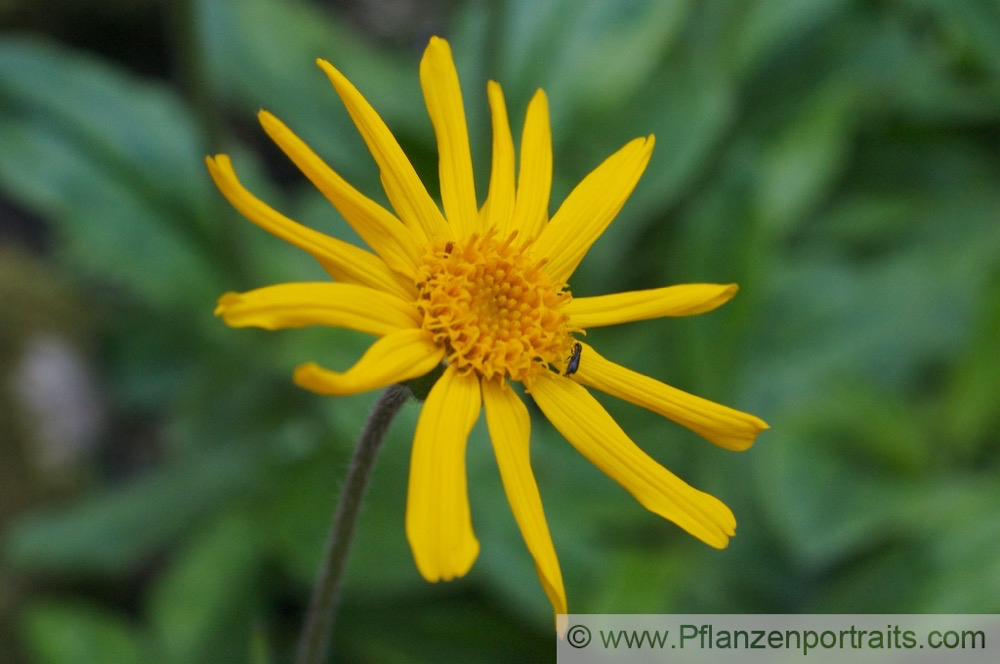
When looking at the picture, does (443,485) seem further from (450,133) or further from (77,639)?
(77,639)

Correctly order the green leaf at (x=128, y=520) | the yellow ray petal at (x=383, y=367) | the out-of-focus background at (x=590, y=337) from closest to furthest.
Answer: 1. the yellow ray petal at (x=383, y=367)
2. the out-of-focus background at (x=590, y=337)
3. the green leaf at (x=128, y=520)

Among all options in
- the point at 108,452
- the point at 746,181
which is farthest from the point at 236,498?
the point at 746,181

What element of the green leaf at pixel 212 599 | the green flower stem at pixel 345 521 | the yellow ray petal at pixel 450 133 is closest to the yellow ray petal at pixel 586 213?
the yellow ray petal at pixel 450 133

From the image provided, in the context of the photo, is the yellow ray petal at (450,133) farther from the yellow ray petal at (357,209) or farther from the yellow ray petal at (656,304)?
the yellow ray petal at (656,304)

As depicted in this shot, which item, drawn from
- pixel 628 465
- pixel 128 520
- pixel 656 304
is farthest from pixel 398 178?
pixel 128 520

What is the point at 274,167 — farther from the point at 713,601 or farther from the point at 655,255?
the point at 713,601

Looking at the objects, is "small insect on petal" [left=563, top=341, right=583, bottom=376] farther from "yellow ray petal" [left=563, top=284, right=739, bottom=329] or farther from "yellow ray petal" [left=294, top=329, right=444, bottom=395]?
"yellow ray petal" [left=294, top=329, right=444, bottom=395]

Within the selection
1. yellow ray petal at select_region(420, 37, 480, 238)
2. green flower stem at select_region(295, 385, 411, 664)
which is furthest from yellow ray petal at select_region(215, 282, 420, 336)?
yellow ray petal at select_region(420, 37, 480, 238)
